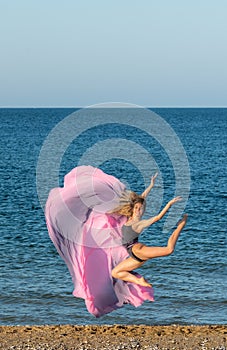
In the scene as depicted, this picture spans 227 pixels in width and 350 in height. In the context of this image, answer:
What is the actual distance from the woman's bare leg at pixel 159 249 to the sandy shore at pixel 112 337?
11.0 metres

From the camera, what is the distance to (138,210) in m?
11.5

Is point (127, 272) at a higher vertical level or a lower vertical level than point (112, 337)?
higher

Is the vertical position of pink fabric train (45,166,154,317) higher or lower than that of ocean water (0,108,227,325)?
higher

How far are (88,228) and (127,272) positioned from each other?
0.88 meters

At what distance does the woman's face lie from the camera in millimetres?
11516

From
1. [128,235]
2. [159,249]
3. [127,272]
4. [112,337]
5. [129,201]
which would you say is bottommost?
[112,337]

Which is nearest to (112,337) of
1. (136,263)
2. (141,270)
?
(136,263)

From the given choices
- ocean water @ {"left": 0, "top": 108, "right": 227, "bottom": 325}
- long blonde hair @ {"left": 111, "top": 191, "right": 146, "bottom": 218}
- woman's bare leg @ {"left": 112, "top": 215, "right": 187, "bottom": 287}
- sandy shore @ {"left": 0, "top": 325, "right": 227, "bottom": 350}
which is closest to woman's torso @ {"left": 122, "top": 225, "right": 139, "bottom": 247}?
woman's bare leg @ {"left": 112, "top": 215, "right": 187, "bottom": 287}

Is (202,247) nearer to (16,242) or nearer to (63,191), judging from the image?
(16,242)

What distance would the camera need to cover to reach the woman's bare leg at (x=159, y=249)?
36.0 ft

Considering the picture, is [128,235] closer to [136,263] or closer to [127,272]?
[136,263]

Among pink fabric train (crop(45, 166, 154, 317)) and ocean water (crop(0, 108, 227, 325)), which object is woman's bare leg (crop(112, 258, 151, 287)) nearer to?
pink fabric train (crop(45, 166, 154, 317))

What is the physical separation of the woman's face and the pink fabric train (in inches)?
15.4

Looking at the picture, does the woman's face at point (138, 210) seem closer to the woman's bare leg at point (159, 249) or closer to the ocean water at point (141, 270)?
the woman's bare leg at point (159, 249)
